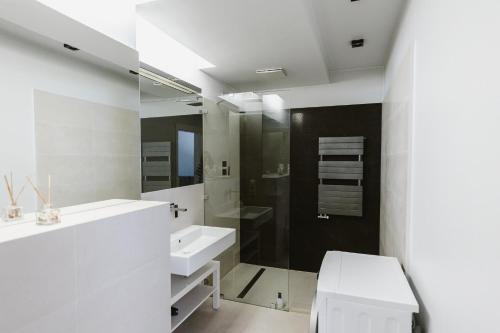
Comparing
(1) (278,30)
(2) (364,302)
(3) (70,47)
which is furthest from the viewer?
(1) (278,30)

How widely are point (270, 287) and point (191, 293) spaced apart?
39.3 inches

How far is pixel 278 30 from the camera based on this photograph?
6.56ft

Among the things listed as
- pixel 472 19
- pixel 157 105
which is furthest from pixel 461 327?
pixel 157 105

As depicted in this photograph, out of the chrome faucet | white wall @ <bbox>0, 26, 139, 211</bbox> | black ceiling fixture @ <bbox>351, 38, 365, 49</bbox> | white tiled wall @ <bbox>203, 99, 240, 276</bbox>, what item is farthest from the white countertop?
black ceiling fixture @ <bbox>351, 38, 365, 49</bbox>

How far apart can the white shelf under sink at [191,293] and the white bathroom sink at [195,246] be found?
7.5 inches

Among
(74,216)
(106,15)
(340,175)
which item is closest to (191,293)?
(74,216)

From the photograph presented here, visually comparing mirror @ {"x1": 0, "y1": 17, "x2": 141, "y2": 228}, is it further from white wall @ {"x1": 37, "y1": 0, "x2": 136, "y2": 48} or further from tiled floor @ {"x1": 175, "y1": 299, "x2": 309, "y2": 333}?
tiled floor @ {"x1": 175, "y1": 299, "x2": 309, "y2": 333}

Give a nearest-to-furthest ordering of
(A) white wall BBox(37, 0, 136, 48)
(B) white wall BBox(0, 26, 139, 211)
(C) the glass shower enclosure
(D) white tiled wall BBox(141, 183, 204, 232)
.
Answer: (B) white wall BBox(0, 26, 139, 211) < (A) white wall BBox(37, 0, 136, 48) < (D) white tiled wall BBox(141, 183, 204, 232) < (C) the glass shower enclosure

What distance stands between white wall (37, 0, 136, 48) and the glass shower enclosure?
1.27 metres

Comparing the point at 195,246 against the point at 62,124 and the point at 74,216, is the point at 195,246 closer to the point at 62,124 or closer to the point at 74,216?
the point at 74,216

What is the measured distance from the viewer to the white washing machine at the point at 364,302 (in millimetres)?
1175

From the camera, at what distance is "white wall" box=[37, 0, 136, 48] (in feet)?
4.91

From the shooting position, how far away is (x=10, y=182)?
110 cm

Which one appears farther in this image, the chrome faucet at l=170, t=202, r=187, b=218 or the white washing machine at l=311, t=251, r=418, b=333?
the chrome faucet at l=170, t=202, r=187, b=218
